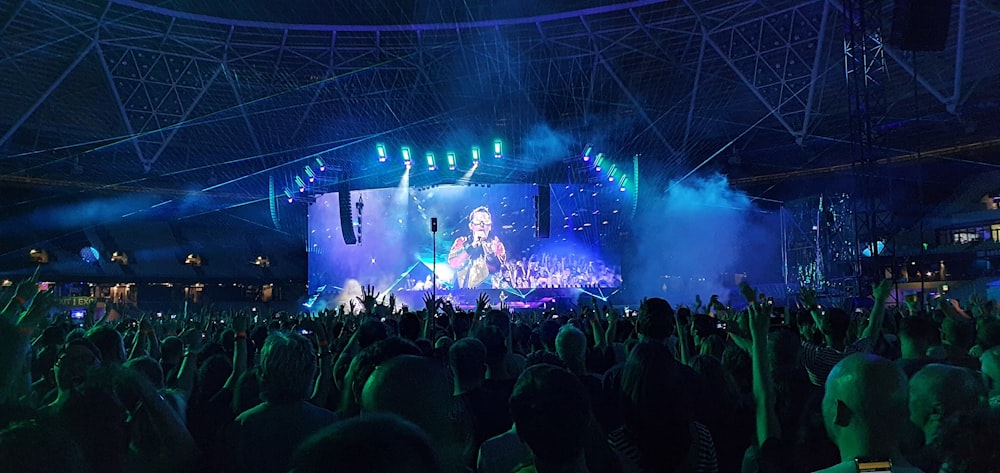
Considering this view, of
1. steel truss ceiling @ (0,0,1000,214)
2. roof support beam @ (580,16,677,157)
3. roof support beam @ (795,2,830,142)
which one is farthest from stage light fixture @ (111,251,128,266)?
roof support beam @ (795,2,830,142)

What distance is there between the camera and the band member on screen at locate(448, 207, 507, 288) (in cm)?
2652

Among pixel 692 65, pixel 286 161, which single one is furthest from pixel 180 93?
pixel 692 65

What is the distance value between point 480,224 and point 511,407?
81.9ft

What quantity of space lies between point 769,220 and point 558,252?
10850mm

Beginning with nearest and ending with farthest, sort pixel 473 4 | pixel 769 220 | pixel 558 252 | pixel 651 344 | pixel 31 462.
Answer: pixel 31 462 < pixel 651 344 < pixel 473 4 < pixel 558 252 < pixel 769 220

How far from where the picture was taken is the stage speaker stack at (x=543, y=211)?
2556cm

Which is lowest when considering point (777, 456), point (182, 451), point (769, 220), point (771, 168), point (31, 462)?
point (777, 456)

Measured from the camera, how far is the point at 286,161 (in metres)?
27.7

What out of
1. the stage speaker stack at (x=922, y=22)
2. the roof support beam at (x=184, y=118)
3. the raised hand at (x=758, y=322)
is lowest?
the raised hand at (x=758, y=322)

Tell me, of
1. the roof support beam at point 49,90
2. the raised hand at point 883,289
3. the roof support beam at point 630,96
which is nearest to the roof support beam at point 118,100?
the roof support beam at point 49,90

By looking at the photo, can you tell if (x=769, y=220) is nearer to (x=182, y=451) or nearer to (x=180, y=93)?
(x=180, y=93)

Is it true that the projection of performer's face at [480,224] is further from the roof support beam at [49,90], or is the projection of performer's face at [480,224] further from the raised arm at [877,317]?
the raised arm at [877,317]

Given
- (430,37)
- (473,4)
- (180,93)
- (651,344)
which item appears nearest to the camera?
(651,344)

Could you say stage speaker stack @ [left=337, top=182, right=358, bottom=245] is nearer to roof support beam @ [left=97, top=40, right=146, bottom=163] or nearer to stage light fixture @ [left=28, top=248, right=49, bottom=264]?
roof support beam @ [left=97, top=40, right=146, bottom=163]
